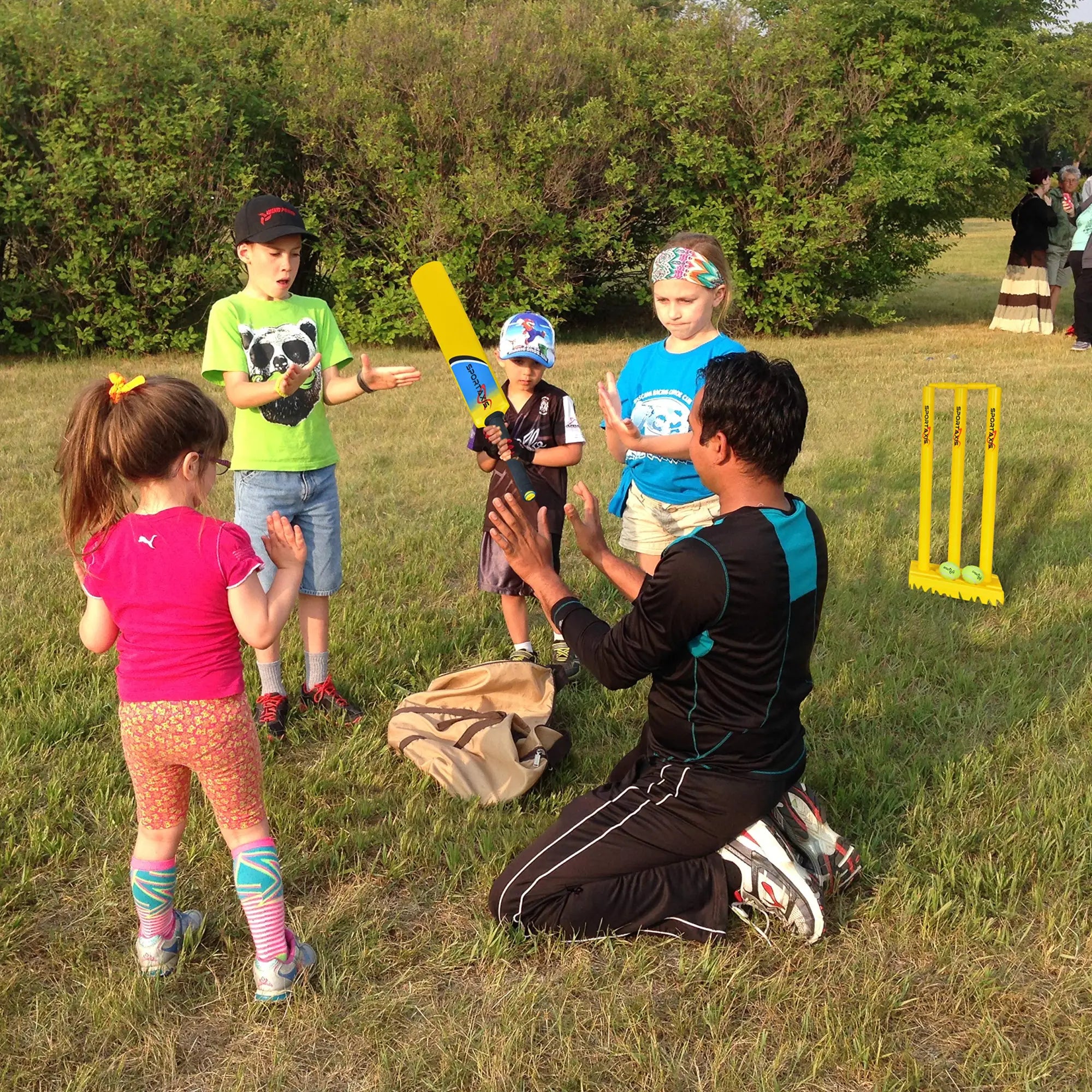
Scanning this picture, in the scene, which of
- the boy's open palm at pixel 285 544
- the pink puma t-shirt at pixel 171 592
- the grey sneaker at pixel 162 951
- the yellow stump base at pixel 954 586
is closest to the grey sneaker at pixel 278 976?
the grey sneaker at pixel 162 951

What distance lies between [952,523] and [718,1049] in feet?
12.8

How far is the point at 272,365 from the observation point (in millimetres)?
4199

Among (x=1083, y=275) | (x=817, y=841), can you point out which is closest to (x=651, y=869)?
(x=817, y=841)

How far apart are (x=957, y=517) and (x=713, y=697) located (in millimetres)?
3364

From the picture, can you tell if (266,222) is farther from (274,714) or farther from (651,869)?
(651,869)

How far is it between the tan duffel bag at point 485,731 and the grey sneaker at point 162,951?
3.62ft

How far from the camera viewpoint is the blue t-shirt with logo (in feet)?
14.1

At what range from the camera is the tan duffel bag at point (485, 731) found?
12.8 feet

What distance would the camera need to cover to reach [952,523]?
584 centimetres

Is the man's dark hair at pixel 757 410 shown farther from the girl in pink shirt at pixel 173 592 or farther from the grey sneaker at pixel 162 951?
the grey sneaker at pixel 162 951

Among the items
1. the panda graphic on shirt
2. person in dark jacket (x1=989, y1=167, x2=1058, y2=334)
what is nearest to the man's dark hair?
the panda graphic on shirt

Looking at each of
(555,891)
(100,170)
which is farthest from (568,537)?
(100,170)

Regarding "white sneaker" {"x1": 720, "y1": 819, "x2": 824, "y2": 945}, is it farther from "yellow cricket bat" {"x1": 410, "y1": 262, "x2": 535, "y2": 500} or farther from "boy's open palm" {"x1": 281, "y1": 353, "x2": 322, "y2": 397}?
"boy's open palm" {"x1": 281, "y1": 353, "x2": 322, "y2": 397}

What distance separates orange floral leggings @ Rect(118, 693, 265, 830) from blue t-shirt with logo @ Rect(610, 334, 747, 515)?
2088 mm
